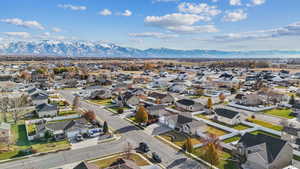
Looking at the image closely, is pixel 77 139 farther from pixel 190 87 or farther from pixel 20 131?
pixel 190 87

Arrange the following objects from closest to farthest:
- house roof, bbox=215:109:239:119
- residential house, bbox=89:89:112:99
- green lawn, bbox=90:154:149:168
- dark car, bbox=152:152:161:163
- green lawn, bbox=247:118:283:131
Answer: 1. green lawn, bbox=90:154:149:168
2. dark car, bbox=152:152:161:163
3. green lawn, bbox=247:118:283:131
4. house roof, bbox=215:109:239:119
5. residential house, bbox=89:89:112:99

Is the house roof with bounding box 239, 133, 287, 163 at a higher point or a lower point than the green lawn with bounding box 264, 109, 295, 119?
higher

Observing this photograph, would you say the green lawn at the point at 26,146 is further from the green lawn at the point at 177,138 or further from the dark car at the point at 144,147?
the green lawn at the point at 177,138

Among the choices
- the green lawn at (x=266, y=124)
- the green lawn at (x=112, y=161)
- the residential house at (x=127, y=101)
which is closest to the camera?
the green lawn at (x=112, y=161)

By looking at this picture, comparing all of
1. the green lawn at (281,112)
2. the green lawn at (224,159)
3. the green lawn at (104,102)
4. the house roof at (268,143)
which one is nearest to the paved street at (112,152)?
the green lawn at (224,159)

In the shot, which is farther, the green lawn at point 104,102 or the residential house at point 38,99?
the green lawn at point 104,102

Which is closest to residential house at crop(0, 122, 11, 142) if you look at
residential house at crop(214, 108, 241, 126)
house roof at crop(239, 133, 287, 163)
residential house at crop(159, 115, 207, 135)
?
residential house at crop(159, 115, 207, 135)

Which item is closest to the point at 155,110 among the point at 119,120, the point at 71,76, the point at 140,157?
the point at 119,120

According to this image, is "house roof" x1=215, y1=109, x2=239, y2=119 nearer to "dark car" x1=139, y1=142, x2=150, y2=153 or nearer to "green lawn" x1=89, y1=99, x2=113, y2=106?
"dark car" x1=139, y1=142, x2=150, y2=153
